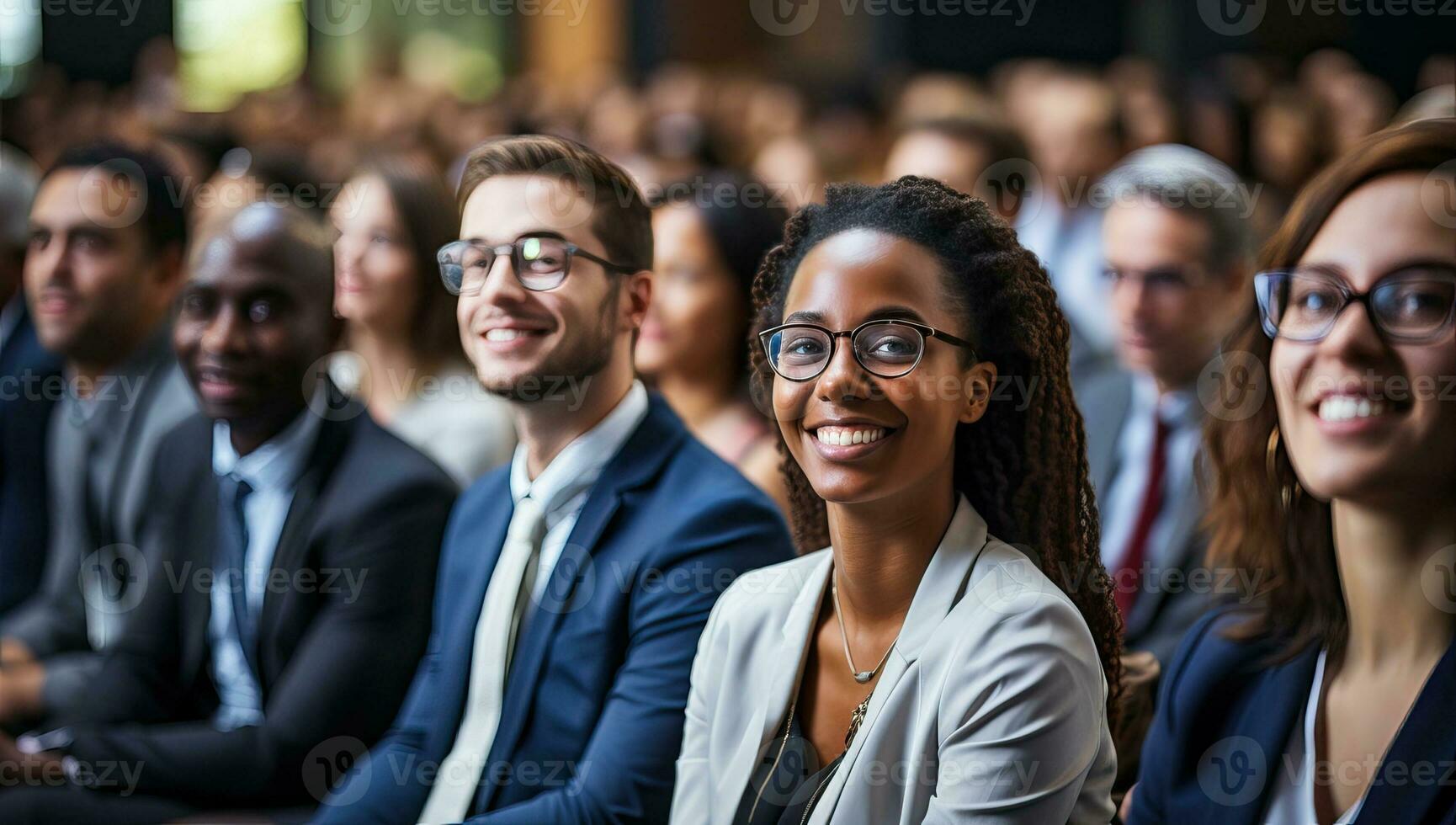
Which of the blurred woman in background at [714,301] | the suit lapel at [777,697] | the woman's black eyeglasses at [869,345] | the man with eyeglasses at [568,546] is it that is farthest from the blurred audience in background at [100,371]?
the woman's black eyeglasses at [869,345]

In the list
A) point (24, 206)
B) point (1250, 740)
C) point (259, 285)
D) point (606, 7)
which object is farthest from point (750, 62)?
point (1250, 740)

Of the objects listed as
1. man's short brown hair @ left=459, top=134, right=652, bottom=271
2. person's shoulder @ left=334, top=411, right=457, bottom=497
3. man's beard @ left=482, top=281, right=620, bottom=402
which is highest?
man's short brown hair @ left=459, top=134, right=652, bottom=271

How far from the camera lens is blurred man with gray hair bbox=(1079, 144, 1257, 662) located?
10.4 ft

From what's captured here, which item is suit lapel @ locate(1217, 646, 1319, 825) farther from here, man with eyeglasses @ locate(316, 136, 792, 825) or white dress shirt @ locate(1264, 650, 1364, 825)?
man with eyeglasses @ locate(316, 136, 792, 825)

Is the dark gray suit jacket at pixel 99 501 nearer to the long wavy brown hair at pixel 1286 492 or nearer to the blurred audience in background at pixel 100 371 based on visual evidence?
the blurred audience in background at pixel 100 371

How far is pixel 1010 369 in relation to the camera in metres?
1.84

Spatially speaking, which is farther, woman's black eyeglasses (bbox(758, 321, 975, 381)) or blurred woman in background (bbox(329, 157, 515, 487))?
blurred woman in background (bbox(329, 157, 515, 487))

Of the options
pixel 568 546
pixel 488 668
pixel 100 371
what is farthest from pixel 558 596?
pixel 100 371

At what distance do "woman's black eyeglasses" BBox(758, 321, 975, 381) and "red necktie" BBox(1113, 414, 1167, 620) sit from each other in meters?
1.41

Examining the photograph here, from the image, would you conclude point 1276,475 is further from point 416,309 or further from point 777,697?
point 416,309

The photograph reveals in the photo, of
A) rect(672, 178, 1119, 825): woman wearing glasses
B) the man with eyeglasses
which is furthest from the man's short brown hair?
rect(672, 178, 1119, 825): woman wearing glasses

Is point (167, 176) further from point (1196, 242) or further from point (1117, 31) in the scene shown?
point (1117, 31)

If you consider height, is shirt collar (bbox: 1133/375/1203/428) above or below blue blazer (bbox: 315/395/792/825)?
above

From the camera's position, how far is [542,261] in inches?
89.0
